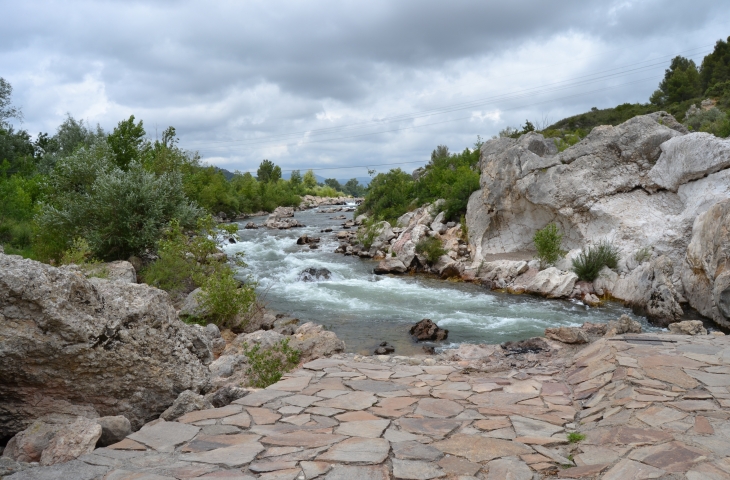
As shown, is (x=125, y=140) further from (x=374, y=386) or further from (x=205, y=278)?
(x=374, y=386)

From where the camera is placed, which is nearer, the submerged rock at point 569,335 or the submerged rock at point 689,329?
the submerged rock at point 689,329

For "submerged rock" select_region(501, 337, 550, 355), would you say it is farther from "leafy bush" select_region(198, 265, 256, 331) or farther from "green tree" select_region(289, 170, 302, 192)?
"green tree" select_region(289, 170, 302, 192)

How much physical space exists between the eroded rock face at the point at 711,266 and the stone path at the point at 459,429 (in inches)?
239

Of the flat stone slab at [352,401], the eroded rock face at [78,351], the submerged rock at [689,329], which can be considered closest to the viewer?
the eroded rock face at [78,351]

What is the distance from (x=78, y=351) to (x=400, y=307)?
31.3 ft

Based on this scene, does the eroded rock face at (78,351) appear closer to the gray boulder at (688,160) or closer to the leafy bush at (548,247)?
the leafy bush at (548,247)

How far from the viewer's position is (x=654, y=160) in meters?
16.2

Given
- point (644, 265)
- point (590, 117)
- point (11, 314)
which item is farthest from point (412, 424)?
point (590, 117)

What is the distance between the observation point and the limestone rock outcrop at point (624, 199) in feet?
41.9

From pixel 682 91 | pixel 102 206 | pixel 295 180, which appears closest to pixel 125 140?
pixel 102 206

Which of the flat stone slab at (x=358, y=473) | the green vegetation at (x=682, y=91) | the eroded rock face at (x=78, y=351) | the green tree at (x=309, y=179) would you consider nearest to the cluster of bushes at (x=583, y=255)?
the eroded rock face at (x=78, y=351)

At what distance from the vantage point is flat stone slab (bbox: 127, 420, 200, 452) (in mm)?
3542

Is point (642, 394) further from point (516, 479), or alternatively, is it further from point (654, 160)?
point (654, 160)

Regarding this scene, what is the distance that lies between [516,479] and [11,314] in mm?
3627
